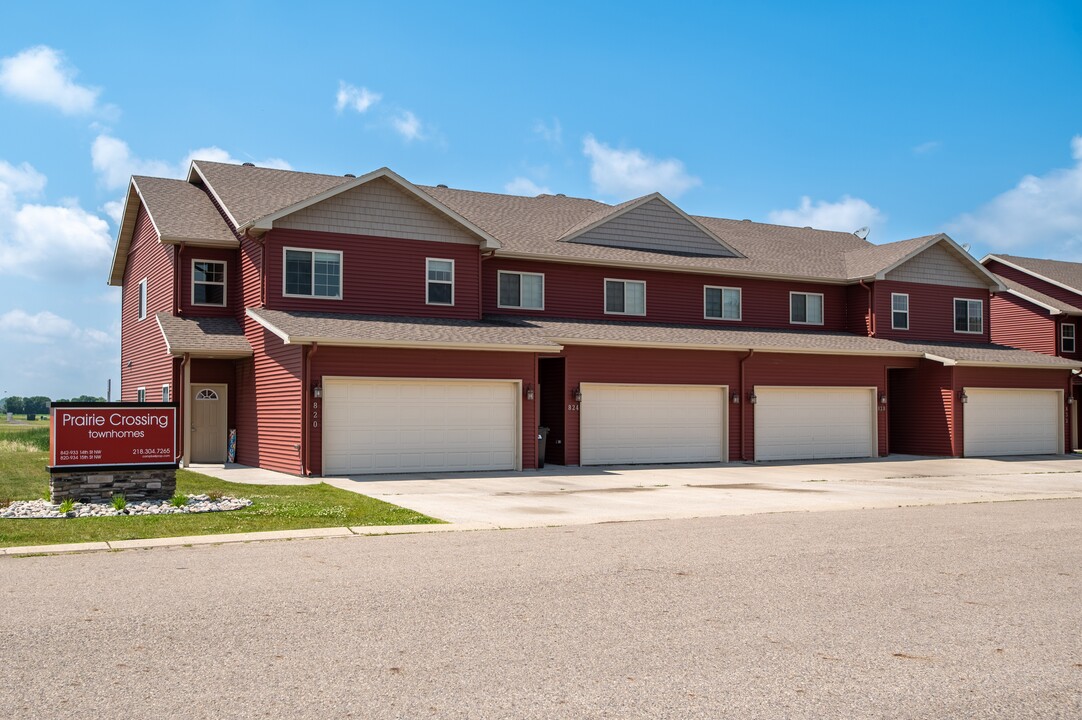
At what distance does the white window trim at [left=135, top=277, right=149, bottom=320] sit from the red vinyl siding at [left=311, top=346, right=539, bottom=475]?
10.7 meters

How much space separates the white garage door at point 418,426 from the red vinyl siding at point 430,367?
0.20m

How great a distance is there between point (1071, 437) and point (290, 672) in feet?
107

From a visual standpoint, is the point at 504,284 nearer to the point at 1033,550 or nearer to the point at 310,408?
the point at 310,408

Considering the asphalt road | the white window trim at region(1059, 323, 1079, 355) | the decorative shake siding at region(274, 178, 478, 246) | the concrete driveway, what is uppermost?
the decorative shake siding at region(274, 178, 478, 246)

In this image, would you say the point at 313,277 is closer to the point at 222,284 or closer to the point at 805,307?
the point at 222,284

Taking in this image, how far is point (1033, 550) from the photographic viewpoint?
10828mm

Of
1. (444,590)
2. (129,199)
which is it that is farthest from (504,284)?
(444,590)

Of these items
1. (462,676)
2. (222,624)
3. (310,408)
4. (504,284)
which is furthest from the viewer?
(504,284)

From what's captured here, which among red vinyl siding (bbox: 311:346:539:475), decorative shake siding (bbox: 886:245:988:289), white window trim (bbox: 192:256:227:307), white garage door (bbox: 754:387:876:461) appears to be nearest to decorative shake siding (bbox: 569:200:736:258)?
white garage door (bbox: 754:387:876:461)

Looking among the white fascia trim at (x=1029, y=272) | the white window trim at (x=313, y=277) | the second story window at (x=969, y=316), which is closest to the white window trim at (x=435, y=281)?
the white window trim at (x=313, y=277)

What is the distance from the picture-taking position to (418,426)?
22.0 metres

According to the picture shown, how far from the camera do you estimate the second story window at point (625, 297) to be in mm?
28359

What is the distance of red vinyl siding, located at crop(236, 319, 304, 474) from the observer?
840 inches

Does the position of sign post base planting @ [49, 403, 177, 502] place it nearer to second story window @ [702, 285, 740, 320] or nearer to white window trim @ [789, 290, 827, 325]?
second story window @ [702, 285, 740, 320]
